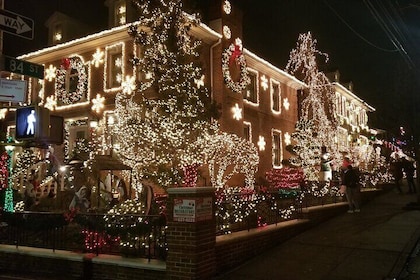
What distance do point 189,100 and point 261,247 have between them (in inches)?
176

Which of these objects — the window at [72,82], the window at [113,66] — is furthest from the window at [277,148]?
the window at [72,82]

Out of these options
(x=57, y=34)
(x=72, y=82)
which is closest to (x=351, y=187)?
(x=72, y=82)

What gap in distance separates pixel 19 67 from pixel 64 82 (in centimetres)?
1296

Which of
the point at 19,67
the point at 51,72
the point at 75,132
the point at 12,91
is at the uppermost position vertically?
the point at 51,72

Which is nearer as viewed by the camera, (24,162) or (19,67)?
(19,67)

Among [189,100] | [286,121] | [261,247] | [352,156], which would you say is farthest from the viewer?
[352,156]

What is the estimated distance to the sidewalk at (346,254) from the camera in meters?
7.52

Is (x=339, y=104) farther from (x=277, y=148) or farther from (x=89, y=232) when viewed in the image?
(x=89, y=232)

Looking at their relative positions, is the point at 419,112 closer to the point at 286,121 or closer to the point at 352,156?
the point at 286,121

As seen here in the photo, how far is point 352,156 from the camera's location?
2733 centimetres

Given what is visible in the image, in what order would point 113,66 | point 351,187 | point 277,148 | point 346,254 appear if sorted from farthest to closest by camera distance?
point 277,148, point 113,66, point 351,187, point 346,254

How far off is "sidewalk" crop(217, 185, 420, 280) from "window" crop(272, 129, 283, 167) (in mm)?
11211

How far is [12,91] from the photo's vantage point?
24.3 ft

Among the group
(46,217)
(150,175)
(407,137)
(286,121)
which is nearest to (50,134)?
(46,217)
